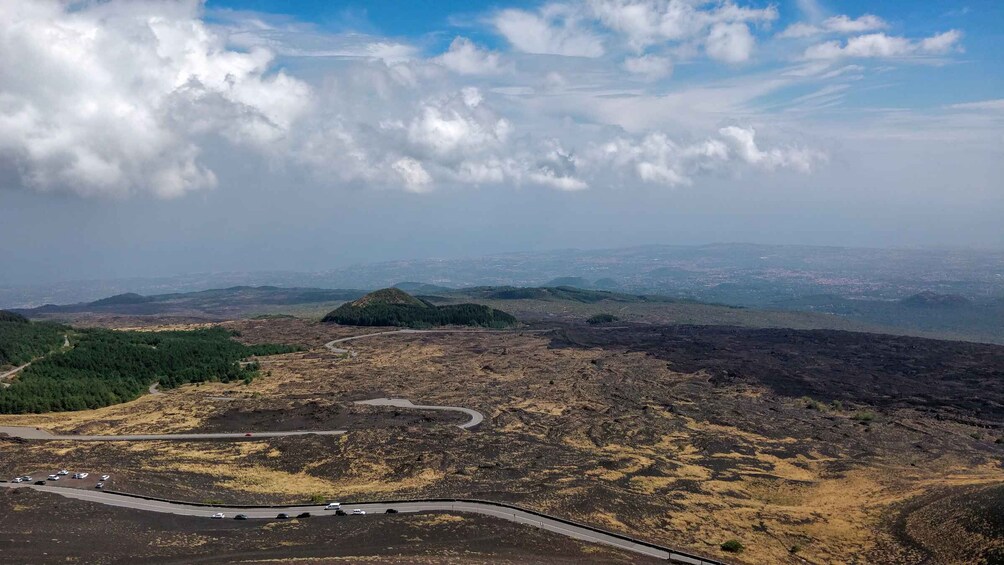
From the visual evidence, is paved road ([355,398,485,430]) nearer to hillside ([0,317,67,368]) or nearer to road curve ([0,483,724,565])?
road curve ([0,483,724,565])

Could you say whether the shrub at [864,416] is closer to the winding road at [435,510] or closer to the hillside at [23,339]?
the winding road at [435,510]

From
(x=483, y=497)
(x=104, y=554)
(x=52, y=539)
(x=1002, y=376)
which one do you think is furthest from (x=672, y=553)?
(x=1002, y=376)

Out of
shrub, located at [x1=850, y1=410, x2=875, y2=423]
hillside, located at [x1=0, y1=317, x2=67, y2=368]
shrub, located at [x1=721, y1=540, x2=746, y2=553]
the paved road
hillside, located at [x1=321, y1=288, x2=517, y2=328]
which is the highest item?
hillside, located at [x1=0, y1=317, x2=67, y2=368]

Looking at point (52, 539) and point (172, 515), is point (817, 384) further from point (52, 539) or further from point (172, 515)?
point (52, 539)

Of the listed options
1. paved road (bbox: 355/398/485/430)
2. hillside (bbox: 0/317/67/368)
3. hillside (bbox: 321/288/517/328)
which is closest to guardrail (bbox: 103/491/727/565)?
paved road (bbox: 355/398/485/430)

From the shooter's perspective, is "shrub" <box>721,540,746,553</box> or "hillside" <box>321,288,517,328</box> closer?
"shrub" <box>721,540,746,553</box>

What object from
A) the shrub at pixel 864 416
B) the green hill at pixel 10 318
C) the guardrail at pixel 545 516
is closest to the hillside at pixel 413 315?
Answer: the green hill at pixel 10 318

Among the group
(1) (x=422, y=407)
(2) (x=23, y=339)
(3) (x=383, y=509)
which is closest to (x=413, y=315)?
(2) (x=23, y=339)

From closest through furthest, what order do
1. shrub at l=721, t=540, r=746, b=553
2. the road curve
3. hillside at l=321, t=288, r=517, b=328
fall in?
shrub at l=721, t=540, r=746, b=553 → the road curve → hillside at l=321, t=288, r=517, b=328
